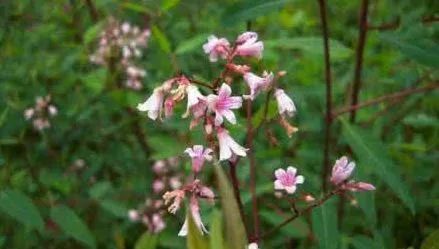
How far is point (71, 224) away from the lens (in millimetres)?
2018

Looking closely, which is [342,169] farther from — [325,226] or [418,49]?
[418,49]

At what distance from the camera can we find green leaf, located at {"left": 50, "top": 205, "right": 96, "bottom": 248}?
1.99 metres

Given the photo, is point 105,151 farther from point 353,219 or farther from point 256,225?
point 256,225

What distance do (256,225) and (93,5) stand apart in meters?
1.41

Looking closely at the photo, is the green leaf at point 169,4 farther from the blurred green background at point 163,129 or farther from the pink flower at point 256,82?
the pink flower at point 256,82

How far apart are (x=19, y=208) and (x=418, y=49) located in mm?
980

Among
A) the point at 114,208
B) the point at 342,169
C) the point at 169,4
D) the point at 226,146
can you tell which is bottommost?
the point at 114,208

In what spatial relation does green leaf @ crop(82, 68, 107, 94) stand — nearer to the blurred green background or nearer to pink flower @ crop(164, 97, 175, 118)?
the blurred green background

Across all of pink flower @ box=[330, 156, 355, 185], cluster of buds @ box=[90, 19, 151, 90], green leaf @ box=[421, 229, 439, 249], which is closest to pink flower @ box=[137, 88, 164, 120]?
pink flower @ box=[330, 156, 355, 185]

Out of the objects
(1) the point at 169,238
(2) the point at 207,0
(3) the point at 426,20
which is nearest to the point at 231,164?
(3) the point at 426,20

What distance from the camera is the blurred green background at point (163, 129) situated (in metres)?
2.01

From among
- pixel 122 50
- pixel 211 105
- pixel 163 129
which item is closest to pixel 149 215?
pixel 163 129

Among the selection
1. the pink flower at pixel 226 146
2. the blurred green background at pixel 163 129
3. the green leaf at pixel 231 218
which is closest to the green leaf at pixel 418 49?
the blurred green background at pixel 163 129

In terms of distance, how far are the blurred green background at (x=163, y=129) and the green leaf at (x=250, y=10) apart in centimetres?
29
